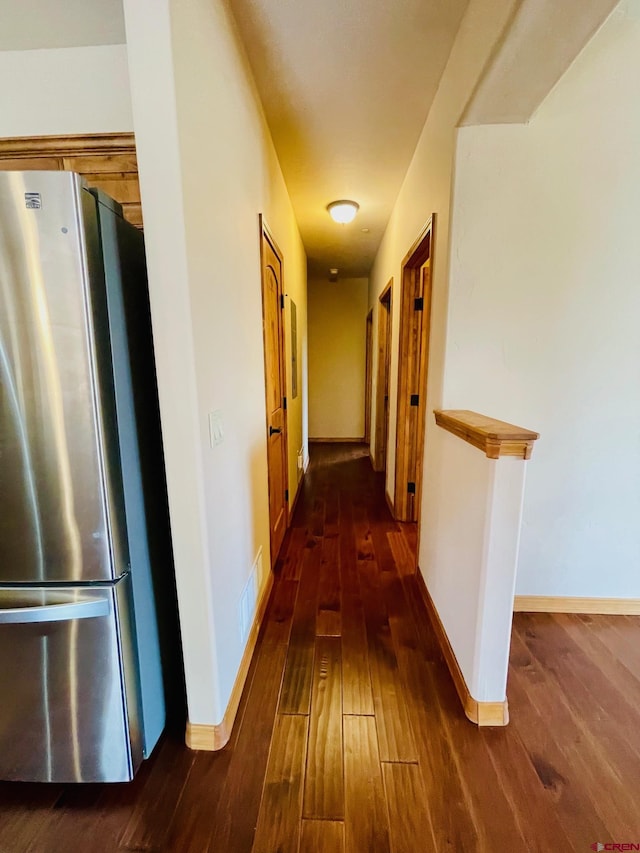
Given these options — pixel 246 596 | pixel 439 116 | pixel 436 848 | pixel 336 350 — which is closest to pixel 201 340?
pixel 246 596

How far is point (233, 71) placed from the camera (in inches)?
53.4

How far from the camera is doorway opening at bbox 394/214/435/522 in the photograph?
102 inches

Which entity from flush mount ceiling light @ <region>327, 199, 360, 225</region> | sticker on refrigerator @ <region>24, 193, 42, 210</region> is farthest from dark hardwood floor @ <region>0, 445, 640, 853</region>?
flush mount ceiling light @ <region>327, 199, 360, 225</region>

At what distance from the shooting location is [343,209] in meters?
2.86

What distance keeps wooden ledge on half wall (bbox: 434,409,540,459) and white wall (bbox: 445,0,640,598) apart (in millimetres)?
381

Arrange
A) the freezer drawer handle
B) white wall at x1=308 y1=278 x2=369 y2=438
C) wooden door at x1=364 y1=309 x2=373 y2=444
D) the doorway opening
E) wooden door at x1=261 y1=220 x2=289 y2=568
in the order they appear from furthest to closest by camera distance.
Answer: white wall at x1=308 y1=278 x2=369 y2=438
wooden door at x1=364 y1=309 x2=373 y2=444
the doorway opening
wooden door at x1=261 y1=220 x2=289 y2=568
the freezer drawer handle

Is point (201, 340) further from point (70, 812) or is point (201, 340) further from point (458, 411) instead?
point (70, 812)

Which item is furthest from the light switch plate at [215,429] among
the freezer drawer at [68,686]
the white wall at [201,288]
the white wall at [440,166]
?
the white wall at [440,166]

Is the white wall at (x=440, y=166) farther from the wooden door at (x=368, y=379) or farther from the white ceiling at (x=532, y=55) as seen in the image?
the wooden door at (x=368, y=379)

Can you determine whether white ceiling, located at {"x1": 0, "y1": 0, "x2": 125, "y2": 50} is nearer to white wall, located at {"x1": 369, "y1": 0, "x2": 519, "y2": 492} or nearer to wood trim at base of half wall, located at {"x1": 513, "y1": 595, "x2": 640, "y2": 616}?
white wall, located at {"x1": 369, "y1": 0, "x2": 519, "y2": 492}

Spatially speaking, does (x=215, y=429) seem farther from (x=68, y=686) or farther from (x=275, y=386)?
(x=275, y=386)

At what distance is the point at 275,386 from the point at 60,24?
170 cm

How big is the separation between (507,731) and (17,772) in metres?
1.58

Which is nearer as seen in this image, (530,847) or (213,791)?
(530,847)
